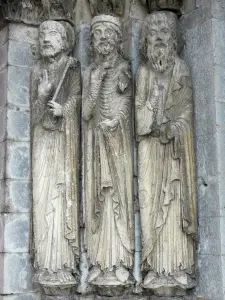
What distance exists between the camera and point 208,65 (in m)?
4.98

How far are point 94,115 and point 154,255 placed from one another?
1.41m

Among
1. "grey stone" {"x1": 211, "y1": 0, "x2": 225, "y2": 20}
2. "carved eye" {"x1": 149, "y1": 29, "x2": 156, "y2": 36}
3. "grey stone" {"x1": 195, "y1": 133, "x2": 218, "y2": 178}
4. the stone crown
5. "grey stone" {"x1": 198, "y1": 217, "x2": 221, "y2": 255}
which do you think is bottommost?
"grey stone" {"x1": 198, "y1": 217, "x2": 221, "y2": 255}

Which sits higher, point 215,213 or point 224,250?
point 215,213

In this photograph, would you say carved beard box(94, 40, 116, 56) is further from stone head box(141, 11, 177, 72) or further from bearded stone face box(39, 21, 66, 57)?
bearded stone face box(39, 21, 66, 57)

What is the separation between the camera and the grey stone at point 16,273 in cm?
521

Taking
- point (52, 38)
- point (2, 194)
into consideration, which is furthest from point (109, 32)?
point (2, 194)

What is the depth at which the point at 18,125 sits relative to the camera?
5.49 metres

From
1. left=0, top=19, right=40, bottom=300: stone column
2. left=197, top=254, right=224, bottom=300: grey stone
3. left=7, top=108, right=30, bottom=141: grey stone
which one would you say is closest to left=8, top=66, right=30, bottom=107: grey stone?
left=0, top=19, right=40, bottom=300: stone column

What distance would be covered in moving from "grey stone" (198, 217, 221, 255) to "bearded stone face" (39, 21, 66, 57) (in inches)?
84.4

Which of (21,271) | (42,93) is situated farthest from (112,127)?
(21,271)

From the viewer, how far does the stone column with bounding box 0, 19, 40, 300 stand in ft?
17.3

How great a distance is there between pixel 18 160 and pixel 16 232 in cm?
71

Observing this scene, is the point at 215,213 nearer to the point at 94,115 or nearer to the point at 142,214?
the point at 142,214

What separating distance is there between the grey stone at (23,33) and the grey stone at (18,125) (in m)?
0.76
